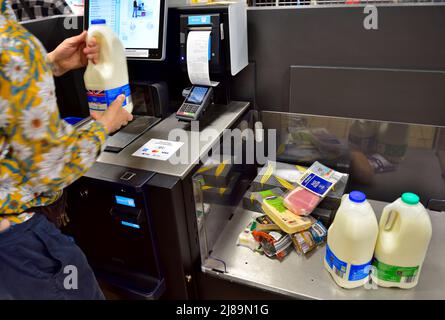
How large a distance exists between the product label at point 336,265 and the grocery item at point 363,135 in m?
0.53

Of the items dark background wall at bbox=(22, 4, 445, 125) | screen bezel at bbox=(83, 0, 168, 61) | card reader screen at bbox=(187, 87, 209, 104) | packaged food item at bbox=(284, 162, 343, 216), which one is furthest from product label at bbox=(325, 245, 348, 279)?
screen bezel at bbox=(83, 0, 168, 61)

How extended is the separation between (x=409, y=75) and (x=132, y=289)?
4.20 ft

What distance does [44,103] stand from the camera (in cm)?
76

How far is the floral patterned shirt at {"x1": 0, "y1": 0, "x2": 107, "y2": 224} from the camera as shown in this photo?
0.72 meters

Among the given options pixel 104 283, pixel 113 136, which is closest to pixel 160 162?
pixel 113 136

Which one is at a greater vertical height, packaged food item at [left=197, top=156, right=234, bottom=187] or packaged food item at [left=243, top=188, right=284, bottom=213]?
packaged food item at [left=197, top=156, right=234, bottom=187]

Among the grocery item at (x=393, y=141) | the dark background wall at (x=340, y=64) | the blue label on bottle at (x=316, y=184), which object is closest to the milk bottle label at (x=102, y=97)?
the dark background wall at (x=340, y=64)

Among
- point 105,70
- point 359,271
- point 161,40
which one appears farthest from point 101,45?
point 359,271

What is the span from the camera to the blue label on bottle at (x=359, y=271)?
3.71ft

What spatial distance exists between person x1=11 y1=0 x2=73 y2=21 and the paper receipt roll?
940 mm

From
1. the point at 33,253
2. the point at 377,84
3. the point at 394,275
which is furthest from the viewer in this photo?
the point at 377,84

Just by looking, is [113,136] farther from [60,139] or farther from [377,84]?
[377,84]

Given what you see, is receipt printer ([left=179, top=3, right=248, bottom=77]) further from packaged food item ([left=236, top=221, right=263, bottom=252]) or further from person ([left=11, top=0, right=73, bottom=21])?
person ([left=11, top=0, right=73, bottom=21])

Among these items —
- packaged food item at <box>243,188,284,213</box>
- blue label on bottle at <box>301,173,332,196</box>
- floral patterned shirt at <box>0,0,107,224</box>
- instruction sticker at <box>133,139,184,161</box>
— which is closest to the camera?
floral patterned shirt at <box>0,0,107,224</box>
